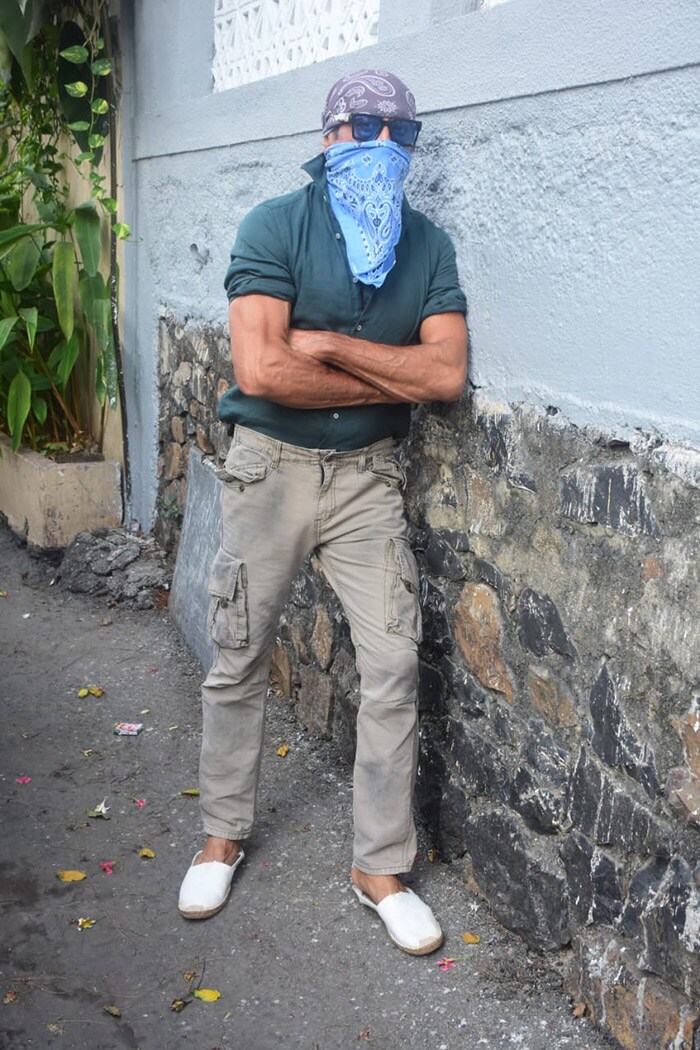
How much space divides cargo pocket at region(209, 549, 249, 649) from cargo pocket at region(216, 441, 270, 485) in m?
0.22

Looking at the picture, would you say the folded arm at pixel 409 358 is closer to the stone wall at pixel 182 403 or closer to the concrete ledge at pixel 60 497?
the stone wall at pixel 182 403

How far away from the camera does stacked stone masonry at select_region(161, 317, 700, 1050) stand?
2.34 meters

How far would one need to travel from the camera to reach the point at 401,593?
2992 mm

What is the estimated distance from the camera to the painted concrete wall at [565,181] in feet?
7.50

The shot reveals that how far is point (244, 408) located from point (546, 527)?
0.88 metres

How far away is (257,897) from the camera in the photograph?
318 cm

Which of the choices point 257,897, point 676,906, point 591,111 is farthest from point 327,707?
point 591,111

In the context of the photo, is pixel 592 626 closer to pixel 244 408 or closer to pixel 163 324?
pixel 244 408


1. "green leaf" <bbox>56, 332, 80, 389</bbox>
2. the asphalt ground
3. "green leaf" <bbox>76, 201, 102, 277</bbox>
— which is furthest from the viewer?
"green leaf" <bbox>56, 332, 80, 389</bbox>

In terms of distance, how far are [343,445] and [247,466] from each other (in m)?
0.26

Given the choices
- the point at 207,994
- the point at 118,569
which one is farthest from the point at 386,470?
the point at 118,569

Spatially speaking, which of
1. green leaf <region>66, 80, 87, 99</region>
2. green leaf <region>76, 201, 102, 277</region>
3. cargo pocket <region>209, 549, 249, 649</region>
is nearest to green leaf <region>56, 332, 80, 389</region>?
green leaf <region>76, 201, 102, 277</region>

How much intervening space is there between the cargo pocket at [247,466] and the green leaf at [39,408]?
313 centimetres

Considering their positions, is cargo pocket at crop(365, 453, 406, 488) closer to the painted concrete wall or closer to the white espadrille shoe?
the painted concrete wall
